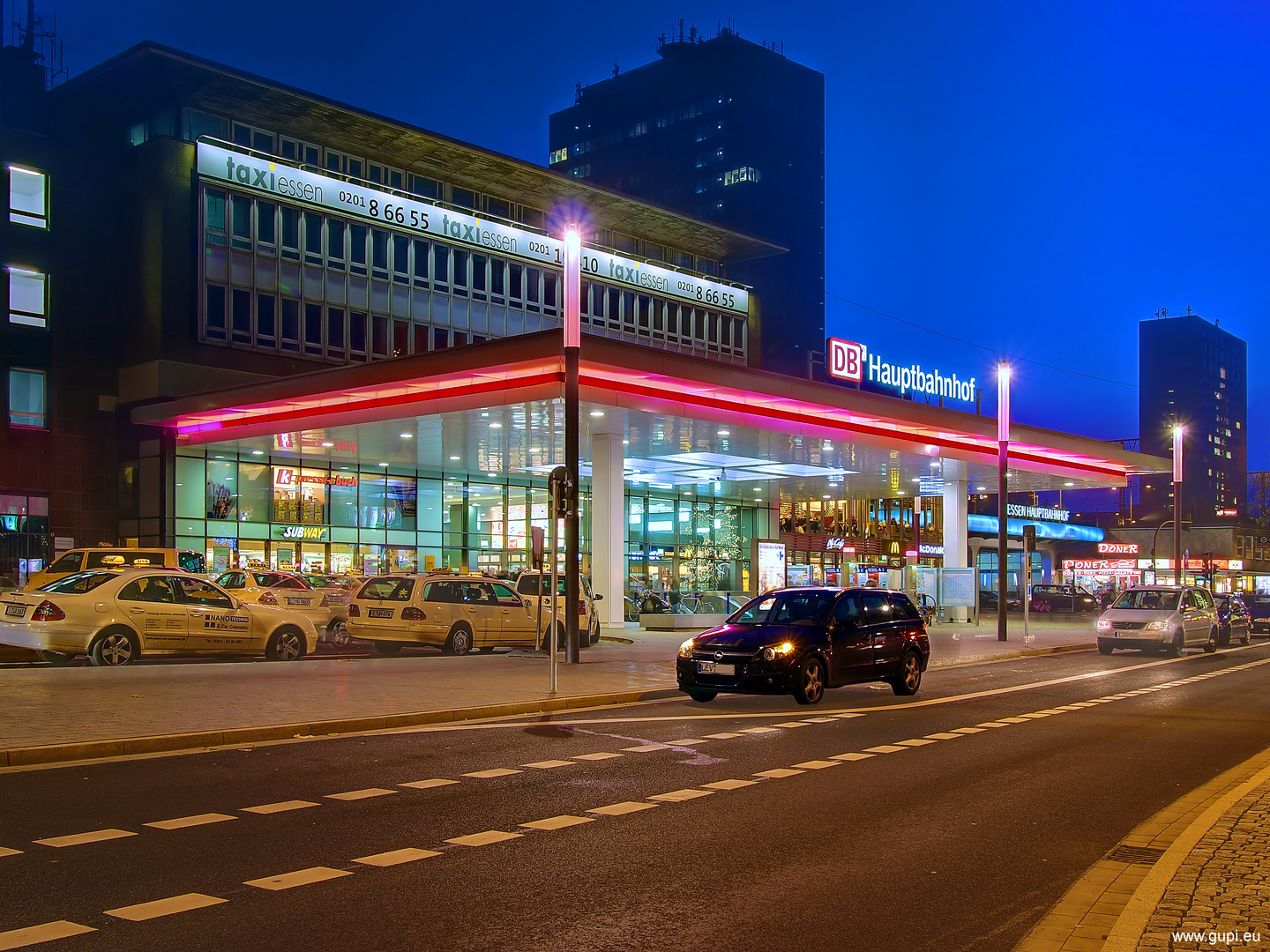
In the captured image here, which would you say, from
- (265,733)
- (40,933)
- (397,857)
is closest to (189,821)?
(397,857)

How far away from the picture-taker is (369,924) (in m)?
6.05

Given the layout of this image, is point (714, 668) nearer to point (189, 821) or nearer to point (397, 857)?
point (189, 821)

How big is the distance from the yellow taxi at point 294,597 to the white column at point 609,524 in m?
6.86

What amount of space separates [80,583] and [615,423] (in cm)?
1575

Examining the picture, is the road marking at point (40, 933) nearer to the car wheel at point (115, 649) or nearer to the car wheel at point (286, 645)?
the car wheel at point (115, 649)

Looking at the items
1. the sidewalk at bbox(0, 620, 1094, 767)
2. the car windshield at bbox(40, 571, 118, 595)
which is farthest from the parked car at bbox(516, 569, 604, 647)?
the car windshield at bbox(40, 571, 118, 595)

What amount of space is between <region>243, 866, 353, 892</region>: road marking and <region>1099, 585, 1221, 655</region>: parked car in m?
25.9

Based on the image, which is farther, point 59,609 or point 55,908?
point 59,609

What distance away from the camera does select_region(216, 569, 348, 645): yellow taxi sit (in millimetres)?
26266

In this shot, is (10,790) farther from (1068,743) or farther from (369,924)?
(1068,743)

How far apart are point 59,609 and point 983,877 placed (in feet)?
50.2

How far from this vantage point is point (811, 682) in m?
16.6

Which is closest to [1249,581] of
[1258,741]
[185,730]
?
[1258,741]

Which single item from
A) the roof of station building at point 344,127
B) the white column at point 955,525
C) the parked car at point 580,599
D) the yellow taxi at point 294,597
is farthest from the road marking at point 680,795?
the roof of station building at point 344,127
